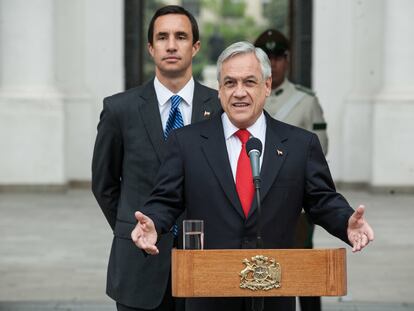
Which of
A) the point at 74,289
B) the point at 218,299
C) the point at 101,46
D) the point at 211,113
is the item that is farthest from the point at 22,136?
the point at 218,299

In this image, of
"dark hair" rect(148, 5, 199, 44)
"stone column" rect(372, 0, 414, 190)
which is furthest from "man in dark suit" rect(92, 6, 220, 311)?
"stone column" rect(372, 0, 414, 190)

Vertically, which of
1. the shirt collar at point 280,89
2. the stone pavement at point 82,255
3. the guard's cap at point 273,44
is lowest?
the stone pavement at point 82,255

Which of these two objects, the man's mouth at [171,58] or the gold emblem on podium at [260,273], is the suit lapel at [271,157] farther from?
the man's mouth at [171,58]

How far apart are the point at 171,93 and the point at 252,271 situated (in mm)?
1496

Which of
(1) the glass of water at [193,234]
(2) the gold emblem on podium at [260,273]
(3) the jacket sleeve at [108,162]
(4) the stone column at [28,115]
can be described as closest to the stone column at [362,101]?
(4) the stone column at [28,115]

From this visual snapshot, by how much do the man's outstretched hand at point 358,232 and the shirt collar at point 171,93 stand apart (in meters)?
1.27

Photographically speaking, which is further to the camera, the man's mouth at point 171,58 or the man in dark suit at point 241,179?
the man's mouth at point 171,58

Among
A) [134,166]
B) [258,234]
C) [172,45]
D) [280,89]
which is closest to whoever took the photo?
[258,234]

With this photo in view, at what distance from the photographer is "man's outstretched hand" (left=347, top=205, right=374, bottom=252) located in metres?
3.77

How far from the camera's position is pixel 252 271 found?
141 inches

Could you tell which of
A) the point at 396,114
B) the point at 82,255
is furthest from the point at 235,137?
the point at 396,114

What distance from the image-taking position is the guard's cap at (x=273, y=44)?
263 inches

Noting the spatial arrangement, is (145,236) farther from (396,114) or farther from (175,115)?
(396,114)

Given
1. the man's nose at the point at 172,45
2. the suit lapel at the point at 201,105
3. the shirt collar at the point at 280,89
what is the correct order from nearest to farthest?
the man's nose at the point at 172,45 → the suit lapel at the point at 201,105 → the shirt collar at the point at 280,89
